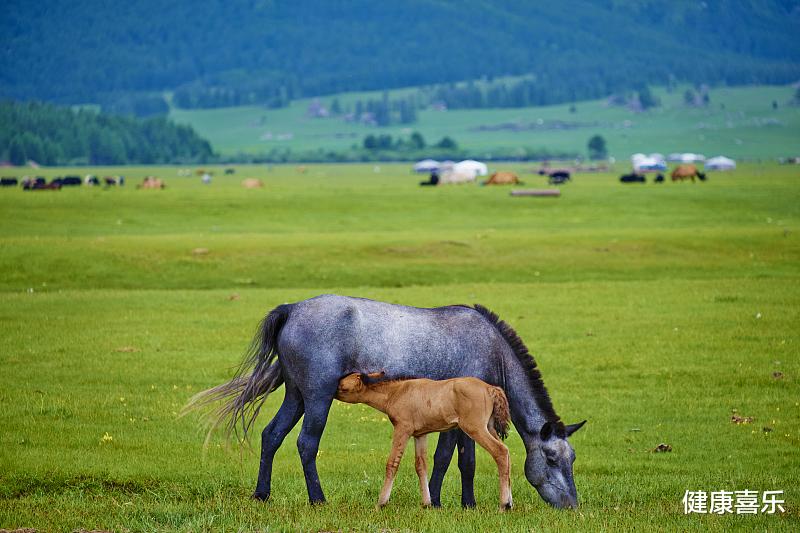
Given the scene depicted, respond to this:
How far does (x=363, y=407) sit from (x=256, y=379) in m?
6.88

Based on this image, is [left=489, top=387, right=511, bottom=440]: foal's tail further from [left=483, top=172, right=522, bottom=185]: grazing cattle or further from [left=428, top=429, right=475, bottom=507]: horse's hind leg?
[left=483, top=172, right=522, bottom=185]: grazing cattle

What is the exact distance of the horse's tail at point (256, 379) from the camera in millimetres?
13570

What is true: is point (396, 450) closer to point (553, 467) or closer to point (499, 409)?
point (499, 409)

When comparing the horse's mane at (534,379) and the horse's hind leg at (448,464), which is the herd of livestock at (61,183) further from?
the horse's mane at (534,379)

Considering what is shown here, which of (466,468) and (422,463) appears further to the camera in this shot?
(466,468)

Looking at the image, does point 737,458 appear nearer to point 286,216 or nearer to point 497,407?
point 497,407

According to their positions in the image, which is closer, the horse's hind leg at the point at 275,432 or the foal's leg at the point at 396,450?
the foal's leg at the point at 396,450

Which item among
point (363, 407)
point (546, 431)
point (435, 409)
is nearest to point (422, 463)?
point (435, 409)

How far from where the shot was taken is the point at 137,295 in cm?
3356

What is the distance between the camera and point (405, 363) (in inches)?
523

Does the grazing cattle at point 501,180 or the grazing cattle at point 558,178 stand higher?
the grazing cattle at point 501,180

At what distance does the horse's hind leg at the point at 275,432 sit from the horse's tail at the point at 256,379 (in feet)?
0.86

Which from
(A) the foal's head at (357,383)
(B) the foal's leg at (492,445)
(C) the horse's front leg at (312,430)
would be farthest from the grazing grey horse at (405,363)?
(B) the foal's leg at (492,445)

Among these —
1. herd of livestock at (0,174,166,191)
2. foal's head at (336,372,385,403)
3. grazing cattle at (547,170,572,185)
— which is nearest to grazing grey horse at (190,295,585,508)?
foal's head at (336,372,385,403)
